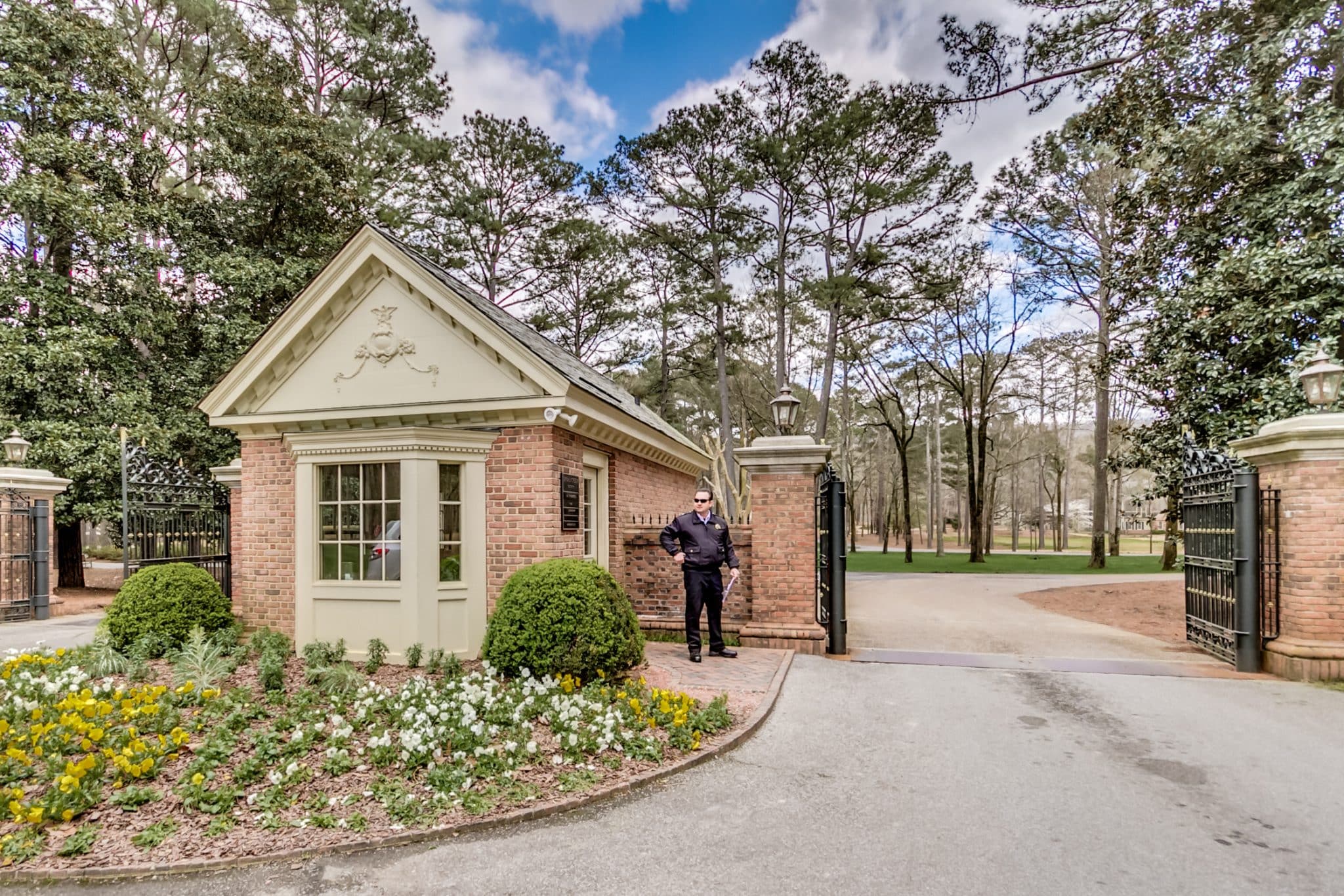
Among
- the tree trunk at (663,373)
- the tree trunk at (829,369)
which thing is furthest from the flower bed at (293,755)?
the tree trunk at (663,373)

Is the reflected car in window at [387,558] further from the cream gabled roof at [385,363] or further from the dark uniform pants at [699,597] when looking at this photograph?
the dark uniform pants at [699,597]

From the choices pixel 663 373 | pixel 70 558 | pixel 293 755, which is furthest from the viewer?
pixel 663 373

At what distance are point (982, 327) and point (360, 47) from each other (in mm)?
22485

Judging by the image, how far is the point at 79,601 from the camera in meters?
12.3

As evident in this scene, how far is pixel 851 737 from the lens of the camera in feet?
16.2

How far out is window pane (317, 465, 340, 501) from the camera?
7.25 metres

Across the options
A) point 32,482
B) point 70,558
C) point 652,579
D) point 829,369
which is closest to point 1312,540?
point 652,579

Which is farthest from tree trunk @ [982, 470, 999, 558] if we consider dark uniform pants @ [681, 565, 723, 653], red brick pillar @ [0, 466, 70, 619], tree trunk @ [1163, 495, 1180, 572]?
red brick pillar @ [0, 466, 70, 619]

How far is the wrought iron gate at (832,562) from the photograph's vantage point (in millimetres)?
7562

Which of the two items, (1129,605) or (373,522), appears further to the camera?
(1129,605)

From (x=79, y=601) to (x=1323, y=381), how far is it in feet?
63.3

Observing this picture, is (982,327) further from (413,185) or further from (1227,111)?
(413,185)

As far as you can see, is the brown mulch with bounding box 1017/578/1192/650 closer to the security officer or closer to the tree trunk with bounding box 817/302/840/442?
the security officer

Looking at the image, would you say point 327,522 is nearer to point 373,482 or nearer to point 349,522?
point 349,522
